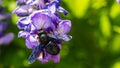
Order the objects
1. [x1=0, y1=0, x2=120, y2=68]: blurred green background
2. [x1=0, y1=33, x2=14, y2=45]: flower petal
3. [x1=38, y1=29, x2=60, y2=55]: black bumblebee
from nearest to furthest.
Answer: [x1=38, y1=29, x2=60, y2=55]: black bumblebee
[x1=0, y1=0, x2=120, y2=68]: blurred green background
[x1=0, y1=33, x2=14, y2=45]: flower petal

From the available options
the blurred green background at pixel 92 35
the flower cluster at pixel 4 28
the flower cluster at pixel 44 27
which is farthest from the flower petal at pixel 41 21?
the flower cluster at pixel 4 28

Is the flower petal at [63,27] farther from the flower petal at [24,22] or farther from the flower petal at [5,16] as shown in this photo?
the flower petal at [5,16]

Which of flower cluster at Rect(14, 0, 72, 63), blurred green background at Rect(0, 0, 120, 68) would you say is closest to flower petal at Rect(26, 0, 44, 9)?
flower cluster at Rect(14, 0, 72, 63)

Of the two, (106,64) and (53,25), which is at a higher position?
(53,25)

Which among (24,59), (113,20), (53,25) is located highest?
(53,25)

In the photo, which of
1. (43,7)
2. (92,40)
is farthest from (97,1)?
(43,7)

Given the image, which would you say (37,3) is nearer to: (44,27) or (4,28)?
(44,27)

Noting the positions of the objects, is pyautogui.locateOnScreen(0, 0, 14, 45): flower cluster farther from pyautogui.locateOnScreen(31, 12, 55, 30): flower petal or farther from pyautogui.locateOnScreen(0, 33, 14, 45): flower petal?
pyautogui.locateOnScreen(31, 12, 55, 30): flower petal

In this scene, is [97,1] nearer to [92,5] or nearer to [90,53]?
[92,5]
